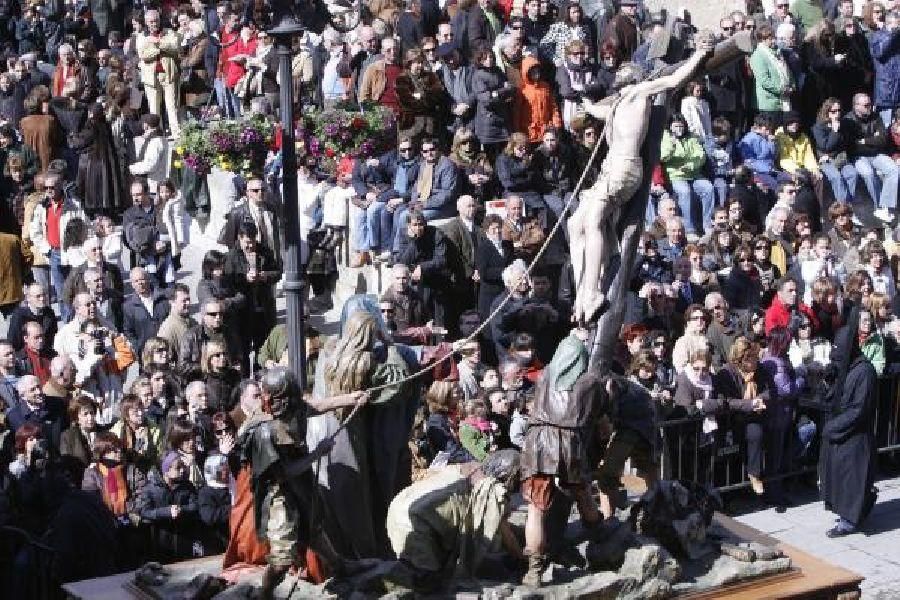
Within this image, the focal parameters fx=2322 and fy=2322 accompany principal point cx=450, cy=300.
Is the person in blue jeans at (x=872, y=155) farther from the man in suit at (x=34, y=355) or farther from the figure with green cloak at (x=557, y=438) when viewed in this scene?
the figure with green cloak at (x=557, y=438)

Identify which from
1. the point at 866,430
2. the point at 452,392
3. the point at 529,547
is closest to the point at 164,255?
the point at 452,392

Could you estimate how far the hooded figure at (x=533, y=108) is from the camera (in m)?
25.0

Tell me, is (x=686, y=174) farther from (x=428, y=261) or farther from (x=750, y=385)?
(x=750, y=385)

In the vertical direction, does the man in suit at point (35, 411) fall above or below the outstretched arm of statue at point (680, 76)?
below

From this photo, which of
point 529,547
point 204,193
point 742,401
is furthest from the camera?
point 204,193

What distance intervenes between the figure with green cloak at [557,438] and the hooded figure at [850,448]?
5042mm

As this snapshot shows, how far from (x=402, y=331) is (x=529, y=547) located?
17.8 ft

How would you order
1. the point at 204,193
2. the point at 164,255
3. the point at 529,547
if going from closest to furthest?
the point at 529,547
the point at 164,255
the point at 204,193

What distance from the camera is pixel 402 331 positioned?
67.5ft

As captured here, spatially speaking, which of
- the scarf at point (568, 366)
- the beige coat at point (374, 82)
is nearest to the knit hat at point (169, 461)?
the scarf at point (568, 366)

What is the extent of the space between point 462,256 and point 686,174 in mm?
3931

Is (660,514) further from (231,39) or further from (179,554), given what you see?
(231,39)

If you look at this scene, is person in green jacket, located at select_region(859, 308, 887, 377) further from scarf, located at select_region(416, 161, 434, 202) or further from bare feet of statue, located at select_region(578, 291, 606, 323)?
bare feet of statue, located at select_region(578, 291, 606, 323)

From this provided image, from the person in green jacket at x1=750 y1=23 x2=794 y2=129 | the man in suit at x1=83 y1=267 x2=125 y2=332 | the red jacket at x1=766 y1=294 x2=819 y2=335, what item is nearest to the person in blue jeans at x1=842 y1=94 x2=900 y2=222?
the person in green jacket at x1=750 y1=23 x2=794 y2=129
